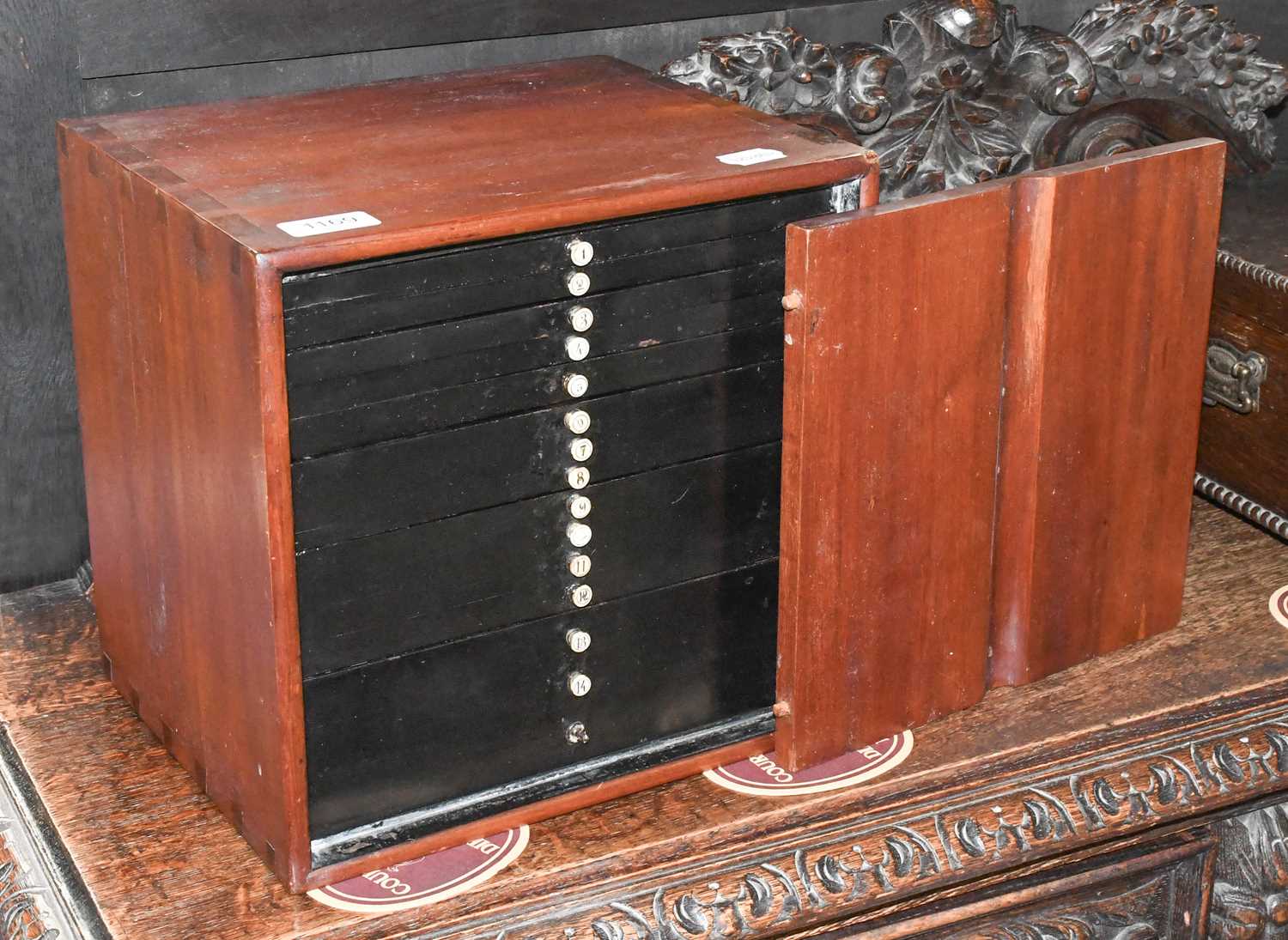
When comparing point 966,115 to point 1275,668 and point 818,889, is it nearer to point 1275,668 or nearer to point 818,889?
point 1275,668

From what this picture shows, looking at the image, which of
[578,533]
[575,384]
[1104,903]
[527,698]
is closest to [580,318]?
[575,384]

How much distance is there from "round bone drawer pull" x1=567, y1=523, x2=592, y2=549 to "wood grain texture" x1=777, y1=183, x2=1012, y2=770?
14 cm

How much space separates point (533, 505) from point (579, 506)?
0.03 meters

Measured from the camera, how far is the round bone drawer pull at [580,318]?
116 centimetres

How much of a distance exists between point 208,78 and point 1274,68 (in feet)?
3.50

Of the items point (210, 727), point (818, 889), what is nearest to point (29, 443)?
point (210, 727)

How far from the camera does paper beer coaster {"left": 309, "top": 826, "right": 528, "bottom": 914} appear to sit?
116 centimetres

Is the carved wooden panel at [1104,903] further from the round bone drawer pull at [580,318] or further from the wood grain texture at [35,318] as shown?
the wood grain texture at [35,318]

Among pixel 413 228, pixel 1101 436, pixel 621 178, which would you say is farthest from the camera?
pixel 1101 436

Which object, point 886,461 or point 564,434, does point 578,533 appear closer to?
point 564,434

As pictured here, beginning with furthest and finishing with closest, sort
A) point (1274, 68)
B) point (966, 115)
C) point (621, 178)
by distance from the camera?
point (1274, 68), point (966, 115), point (621, 178)

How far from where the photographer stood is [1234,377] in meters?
1.63

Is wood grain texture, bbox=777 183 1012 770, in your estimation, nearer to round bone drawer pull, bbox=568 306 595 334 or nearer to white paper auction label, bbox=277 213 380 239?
round bone drawer pull, bbox=568 306 595 334

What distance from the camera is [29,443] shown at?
153 centimetres
